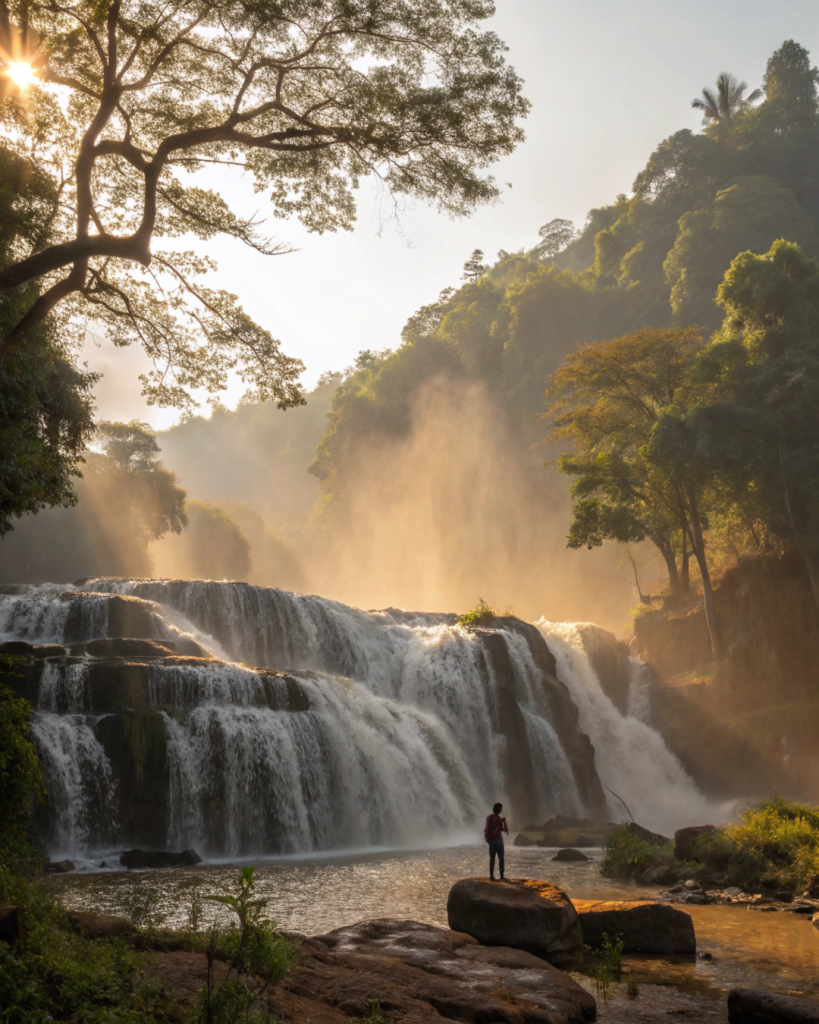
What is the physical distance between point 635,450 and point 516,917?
3044 centimetres

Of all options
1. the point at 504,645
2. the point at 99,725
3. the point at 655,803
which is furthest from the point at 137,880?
the point at 655,803

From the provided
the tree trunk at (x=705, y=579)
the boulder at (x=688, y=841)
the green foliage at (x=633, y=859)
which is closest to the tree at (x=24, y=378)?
the green foliage at (x=633, y=859)

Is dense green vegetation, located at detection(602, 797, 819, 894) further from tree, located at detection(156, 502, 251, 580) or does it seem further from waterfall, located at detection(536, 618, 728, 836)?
tree, located at detection(156, 502, 251, 580)

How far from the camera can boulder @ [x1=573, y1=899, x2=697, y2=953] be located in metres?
9.68

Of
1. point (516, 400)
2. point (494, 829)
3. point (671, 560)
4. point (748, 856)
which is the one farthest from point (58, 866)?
point (516, 400)

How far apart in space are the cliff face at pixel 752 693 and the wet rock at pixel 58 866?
2326cm

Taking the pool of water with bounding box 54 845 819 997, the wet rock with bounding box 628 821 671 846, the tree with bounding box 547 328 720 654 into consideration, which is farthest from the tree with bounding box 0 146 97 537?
the tree with bounding box 547 328 720 654

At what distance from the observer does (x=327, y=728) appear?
2072cm

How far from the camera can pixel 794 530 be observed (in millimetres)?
28188

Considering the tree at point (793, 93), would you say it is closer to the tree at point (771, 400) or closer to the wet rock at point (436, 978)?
the tree at point (771, 400)

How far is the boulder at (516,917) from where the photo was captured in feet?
29.9

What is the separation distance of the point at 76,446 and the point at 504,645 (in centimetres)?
1770

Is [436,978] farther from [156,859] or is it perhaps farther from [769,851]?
[769,851]

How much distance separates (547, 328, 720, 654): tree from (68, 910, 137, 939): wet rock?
26.8 meters
